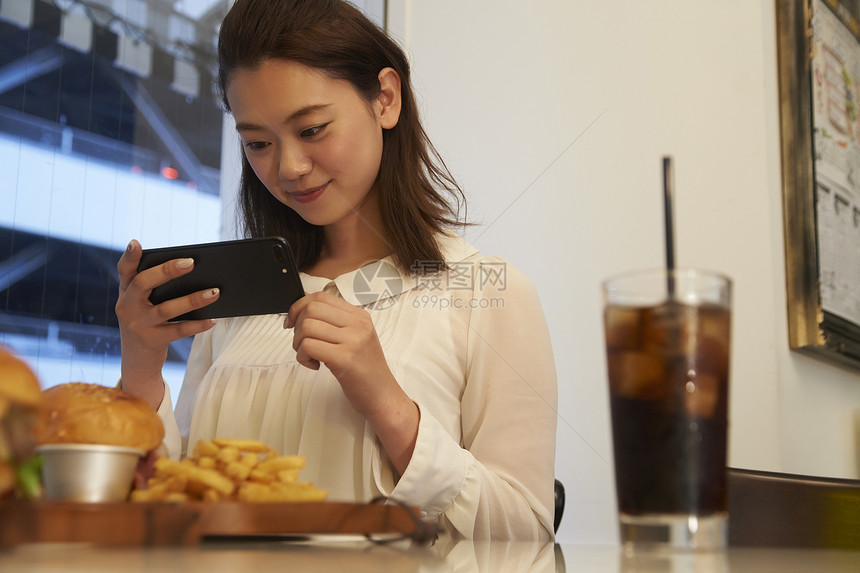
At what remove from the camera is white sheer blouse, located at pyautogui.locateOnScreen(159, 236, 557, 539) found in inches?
38.8

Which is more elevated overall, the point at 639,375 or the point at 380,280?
the point at 380,280

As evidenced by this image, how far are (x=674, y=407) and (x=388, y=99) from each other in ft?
3.05

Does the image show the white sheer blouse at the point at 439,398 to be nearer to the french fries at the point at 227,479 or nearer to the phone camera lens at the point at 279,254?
the phone camera lens at the point at 279,254

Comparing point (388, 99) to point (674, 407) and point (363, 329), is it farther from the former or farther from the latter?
point (674, 407)

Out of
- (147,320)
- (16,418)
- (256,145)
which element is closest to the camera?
(16,418)

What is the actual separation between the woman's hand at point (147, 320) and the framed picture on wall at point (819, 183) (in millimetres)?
1267

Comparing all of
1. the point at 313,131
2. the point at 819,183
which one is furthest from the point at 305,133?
the point at 819,183

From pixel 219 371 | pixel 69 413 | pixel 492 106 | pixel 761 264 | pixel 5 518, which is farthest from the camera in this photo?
pixel 492 106

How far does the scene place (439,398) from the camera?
1106 mm

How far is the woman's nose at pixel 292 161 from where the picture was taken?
111cm

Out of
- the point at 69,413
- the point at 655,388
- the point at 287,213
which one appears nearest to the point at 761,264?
the point at 287,213

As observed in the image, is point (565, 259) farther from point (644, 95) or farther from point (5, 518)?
point (5, 518)

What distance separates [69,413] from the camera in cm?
55

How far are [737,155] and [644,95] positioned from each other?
0.24 m
